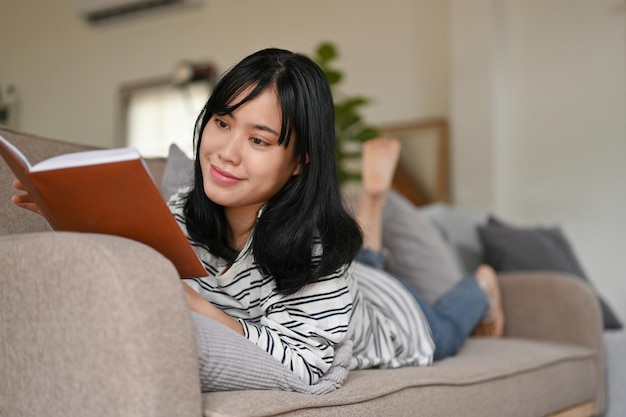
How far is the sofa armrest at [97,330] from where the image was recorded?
2.92 ft

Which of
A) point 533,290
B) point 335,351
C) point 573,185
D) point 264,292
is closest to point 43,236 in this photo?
point 264,292

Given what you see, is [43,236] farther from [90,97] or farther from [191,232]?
[90,97]

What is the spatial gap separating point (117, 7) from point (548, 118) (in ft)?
10.4

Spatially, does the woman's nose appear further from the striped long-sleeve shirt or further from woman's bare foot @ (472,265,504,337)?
woman's bare foot @ (472,265,504,337)

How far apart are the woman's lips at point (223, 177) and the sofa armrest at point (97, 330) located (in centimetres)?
37

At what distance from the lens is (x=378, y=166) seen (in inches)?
94.2

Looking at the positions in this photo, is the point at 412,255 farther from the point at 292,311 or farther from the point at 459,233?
the point at 292,311

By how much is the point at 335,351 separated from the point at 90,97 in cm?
496

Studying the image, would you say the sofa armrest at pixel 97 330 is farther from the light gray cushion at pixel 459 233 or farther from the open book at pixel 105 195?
the light gray cushion at pixel 459 233

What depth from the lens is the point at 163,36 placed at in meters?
5.67

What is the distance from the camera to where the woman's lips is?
1.31 meters

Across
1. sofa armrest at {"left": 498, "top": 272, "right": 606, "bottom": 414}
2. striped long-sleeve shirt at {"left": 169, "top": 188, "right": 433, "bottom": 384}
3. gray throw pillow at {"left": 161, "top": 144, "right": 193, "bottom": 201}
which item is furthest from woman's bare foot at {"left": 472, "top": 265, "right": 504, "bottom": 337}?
gray throw pillow at {"left": 161, "top": 144, "right": 193, "bottom": 201}

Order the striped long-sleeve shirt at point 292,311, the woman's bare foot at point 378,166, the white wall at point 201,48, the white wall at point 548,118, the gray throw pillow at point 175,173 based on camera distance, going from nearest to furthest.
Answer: the striped long-sleeve shirt at point 292,311 < the gray throw pillow at point 175,173 < the woman's bare foot at point 378,166 < the white wall at point 548,118 < the white wall at point 201,48

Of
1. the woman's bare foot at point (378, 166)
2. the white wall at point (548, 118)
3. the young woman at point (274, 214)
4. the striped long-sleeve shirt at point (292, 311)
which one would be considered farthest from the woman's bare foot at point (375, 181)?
the white wall at point (548, 118)
